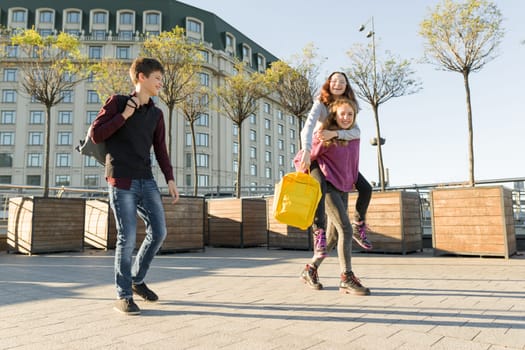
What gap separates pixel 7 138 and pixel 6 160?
2381 mm

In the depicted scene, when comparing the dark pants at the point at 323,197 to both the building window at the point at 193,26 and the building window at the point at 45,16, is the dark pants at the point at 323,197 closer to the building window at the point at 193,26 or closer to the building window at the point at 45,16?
the building window at the point at 193,26

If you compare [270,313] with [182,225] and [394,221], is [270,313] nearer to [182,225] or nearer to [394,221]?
[394,221]

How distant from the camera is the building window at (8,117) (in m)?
43.6

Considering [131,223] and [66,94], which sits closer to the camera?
[131,223]

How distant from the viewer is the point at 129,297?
2.91 meters

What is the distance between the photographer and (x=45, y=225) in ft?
28.6

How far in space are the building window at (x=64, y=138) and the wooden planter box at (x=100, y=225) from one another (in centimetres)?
3717

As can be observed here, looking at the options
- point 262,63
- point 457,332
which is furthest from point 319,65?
point 262,63

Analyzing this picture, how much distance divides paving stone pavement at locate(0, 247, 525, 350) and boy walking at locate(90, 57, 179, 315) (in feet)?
1.02

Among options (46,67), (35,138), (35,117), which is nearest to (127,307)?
(46,67)

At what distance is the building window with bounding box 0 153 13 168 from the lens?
42.9m

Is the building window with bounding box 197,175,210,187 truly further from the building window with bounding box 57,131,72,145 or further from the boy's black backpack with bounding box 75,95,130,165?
the boy's black backpack with bounding box 75,95,130,165

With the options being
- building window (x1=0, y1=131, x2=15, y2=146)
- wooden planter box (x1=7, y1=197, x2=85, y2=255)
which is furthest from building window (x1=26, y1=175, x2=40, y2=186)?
wooden planter box (x1=7, y1=197, x2=85, y2=255)

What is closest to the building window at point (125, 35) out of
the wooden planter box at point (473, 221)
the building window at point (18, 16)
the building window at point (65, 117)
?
the building window at point (65, 117)
